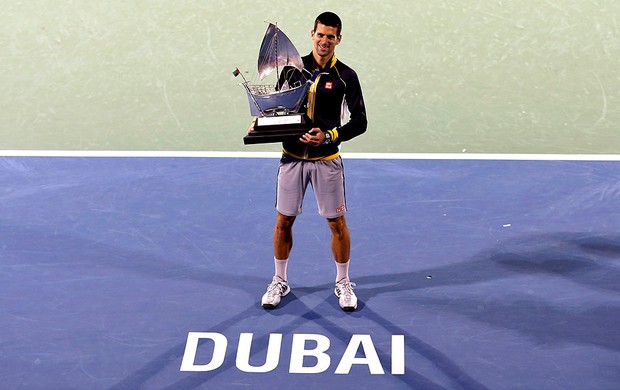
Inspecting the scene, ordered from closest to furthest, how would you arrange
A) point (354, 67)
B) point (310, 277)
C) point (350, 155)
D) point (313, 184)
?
1. point (313, 184)
2. point (310, 277)
3. point (350, 155)
4. point (354, 67)

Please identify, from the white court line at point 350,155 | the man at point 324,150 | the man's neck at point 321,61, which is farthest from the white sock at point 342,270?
the white court line at point 350,155

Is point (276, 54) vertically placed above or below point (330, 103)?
above

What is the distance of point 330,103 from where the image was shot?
782 cm

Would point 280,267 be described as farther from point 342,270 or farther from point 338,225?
point 338,225

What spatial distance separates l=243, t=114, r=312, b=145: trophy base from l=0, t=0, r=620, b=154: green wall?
378cm

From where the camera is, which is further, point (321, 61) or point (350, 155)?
point (350, 155)

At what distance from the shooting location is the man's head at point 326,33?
7547 mm

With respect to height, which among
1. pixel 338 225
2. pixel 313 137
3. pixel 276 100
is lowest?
pixel 338 225

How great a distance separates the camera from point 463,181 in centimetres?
1055

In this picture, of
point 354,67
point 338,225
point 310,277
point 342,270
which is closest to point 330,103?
point 338,225

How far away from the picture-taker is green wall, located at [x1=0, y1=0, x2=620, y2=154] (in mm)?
11633

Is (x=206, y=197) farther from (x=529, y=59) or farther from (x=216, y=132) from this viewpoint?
(x=529, y=59)

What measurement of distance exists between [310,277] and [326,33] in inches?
81.9

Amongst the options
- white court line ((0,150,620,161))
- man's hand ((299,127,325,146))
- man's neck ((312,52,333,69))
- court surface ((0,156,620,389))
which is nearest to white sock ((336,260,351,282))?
court surface ((0,156,620,389))
